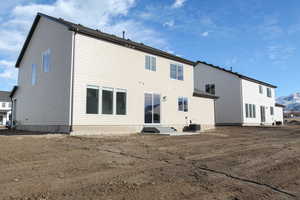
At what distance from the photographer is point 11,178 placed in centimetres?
431

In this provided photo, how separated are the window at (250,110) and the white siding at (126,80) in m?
10.7

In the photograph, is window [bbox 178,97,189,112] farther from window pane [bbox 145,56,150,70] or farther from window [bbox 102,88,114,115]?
window [bbox 102,88,114,115]

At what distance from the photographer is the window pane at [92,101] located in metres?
12.1

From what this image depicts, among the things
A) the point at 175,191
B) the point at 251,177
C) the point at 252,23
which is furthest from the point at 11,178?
the point at 252,23

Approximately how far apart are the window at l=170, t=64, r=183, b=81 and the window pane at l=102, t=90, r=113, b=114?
593cm

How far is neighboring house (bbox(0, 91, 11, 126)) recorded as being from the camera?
42272mm

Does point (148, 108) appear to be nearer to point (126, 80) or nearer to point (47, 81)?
point (126, 80)

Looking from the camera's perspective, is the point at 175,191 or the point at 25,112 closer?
the point at 175,191

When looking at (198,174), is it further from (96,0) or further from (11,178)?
(96,0)

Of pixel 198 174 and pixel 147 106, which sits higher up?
pixel 147 106

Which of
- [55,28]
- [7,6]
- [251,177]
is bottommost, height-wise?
[251,177]

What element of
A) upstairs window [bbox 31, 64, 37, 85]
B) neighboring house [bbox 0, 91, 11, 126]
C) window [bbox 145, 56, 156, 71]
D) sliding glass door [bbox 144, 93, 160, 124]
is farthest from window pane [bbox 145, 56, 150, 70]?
neighboring house [bbox 0, 91, 11, 126]

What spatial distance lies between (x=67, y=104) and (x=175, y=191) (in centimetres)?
943

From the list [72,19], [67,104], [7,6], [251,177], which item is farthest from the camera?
[72,19]
